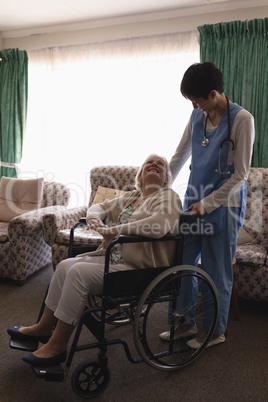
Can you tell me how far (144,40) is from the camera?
351cm

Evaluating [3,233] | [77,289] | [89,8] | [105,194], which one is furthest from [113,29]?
[77,289]

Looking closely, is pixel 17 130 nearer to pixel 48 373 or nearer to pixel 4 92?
pixel 4 92

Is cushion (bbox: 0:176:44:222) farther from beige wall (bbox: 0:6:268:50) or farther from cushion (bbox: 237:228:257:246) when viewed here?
cushion (bbox: 237:228:257:246)

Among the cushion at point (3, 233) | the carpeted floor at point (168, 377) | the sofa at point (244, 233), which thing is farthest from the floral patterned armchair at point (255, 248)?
the cushion at point (3, 233)

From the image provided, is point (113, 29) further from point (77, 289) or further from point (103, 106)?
point (77, 289)

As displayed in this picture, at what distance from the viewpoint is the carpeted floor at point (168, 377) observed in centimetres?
158

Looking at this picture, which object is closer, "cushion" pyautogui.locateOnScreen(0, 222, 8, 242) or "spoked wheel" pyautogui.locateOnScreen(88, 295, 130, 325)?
"spoked wheel" pyautogui.locateOnScreen(88, 295, 130, 325)

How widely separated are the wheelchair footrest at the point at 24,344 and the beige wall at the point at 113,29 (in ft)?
9.77

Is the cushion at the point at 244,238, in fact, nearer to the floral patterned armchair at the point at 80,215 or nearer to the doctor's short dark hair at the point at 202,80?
the floral patterned armchair at the point at 80,215

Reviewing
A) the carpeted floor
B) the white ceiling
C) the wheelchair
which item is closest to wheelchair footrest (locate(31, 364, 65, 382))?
the wheelchair

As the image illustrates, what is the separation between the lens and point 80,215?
124 inches

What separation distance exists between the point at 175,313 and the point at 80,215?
1638 millimetres

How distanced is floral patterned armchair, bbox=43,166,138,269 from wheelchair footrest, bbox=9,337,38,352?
79 cm

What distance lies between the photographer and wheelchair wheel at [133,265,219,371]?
155 centimetres
